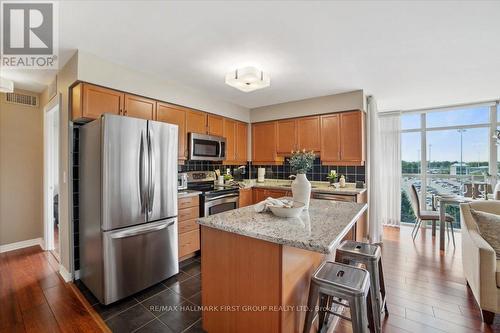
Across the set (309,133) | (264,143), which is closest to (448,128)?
(309,133)

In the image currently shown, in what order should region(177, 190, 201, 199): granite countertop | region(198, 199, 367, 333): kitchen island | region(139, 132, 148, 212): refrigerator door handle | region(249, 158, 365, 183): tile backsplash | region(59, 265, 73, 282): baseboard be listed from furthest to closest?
region(249, 158, 365, 183): tile backsplash, region(177, 190, 201, 199): granite countertop, region(59, 265, 73, 282): baseboard, region(139, 132, 148, 212): refrigerator door handle, region(198, 199, 367, 333): kitchen island

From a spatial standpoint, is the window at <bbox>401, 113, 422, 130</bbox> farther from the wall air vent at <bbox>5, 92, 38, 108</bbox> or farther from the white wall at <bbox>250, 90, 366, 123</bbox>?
the wall air vent at <bbox>5, 92, 38, 108</bbox>

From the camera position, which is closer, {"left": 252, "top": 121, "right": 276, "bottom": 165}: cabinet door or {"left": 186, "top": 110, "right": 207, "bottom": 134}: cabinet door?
{"left": 186, "top": 110, "right": 207, "bottom": 134}: cabinet door

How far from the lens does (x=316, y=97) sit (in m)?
3.96

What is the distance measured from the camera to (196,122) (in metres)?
3.63

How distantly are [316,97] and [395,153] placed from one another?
7.57ft

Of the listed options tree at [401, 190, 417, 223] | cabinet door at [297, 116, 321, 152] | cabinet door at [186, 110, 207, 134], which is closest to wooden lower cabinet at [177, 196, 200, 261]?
cabinet door at [186, 110, 207, 134]

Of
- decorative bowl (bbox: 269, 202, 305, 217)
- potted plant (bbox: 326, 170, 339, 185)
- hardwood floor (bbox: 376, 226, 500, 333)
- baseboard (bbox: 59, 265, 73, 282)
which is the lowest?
hardwood floor (bbox: 376, 226, 500, 333)

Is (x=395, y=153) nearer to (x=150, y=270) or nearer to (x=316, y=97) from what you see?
(x=316, y=97)

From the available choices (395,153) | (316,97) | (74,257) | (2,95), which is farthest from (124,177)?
(395,153)

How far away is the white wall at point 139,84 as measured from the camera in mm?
2369

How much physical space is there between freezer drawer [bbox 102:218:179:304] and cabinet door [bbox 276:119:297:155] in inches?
99.2

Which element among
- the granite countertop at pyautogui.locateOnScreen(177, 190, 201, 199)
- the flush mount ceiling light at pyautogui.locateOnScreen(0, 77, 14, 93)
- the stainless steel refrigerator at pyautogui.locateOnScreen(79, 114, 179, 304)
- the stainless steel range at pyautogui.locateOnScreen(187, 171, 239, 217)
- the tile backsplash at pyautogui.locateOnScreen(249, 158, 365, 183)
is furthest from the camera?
the tile backsplash at pyautogui.locateOnScreen(249, 158, 365, 183)

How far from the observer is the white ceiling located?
5.57 ft
